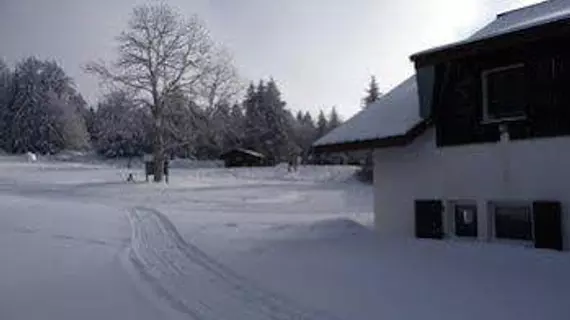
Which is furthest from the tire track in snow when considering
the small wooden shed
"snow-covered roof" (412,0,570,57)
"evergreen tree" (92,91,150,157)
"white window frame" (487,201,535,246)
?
the small wooden shed

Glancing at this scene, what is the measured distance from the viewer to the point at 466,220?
16.5 metres

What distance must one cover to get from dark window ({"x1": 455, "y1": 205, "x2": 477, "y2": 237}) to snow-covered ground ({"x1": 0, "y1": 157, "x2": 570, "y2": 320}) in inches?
31.4

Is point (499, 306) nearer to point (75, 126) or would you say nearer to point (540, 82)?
point (540, 82)

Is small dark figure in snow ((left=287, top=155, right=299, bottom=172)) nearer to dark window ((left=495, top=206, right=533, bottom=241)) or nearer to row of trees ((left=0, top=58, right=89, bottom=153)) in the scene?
row of trees ((left=0, top=58, right=89, bottom=153))

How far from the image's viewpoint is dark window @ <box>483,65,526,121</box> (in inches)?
588

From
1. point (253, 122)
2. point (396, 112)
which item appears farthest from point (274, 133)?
point (396, 112)

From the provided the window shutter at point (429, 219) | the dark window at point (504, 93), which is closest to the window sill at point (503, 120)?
the dark window at point (504, 93)

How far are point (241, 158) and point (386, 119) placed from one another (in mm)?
66536

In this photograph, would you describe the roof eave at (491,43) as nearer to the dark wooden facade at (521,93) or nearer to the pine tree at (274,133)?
the dark wooden facade at (521,93)

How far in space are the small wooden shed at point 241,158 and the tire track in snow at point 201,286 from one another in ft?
218

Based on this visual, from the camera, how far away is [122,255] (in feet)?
49.3

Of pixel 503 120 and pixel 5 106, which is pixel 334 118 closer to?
pixel 5 106

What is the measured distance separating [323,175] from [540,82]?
50330mm

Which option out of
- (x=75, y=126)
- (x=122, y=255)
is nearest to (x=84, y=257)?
(x=122, y=255)
